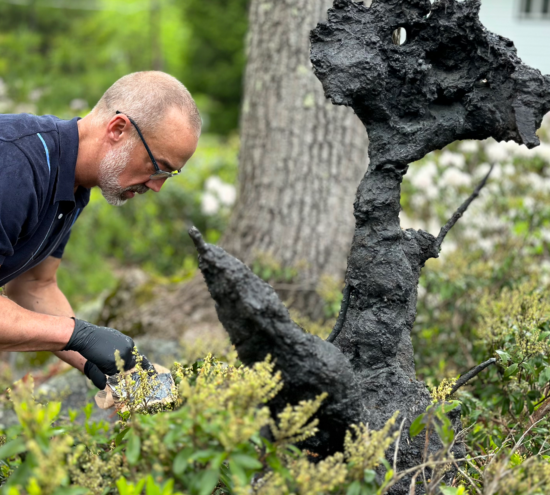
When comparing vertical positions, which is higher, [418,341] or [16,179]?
[16,179]

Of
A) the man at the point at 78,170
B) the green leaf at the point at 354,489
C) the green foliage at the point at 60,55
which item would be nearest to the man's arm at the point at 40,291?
the man at the point at 78,170

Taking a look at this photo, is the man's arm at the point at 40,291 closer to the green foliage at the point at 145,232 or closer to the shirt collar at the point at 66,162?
the shirt collar at the point at 66,162

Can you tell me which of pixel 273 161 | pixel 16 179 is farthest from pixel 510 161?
pixel 16 179

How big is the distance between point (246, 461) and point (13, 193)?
1.50 meters

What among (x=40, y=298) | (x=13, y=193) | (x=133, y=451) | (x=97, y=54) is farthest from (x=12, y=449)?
(x=97, y=54)

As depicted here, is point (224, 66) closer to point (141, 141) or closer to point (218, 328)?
point (218, 328)

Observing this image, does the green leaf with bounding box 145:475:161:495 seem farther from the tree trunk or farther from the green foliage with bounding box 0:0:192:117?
the green foliage with bounding box 0:0:192:117

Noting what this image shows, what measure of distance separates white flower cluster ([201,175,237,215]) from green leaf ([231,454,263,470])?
18.2 feet

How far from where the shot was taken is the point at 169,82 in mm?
2549

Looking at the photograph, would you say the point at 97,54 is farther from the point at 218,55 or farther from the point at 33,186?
the point at 33,186

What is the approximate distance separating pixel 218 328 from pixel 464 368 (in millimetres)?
1976

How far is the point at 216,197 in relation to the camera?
7.14 m

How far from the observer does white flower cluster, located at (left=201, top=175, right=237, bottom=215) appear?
6941 millimetres

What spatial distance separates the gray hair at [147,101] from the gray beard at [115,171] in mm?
147
